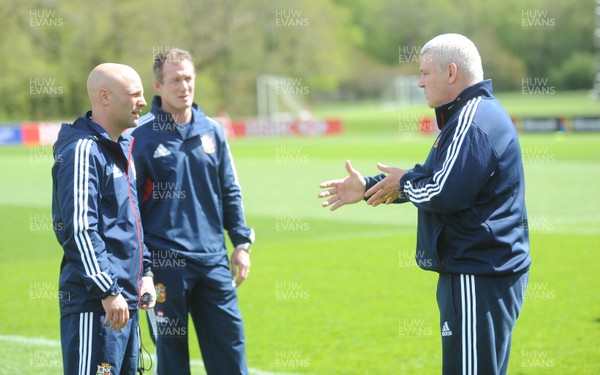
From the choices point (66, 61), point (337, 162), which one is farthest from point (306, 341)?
point (66, 61)

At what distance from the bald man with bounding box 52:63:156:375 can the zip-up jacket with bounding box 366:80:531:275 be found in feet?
5.61

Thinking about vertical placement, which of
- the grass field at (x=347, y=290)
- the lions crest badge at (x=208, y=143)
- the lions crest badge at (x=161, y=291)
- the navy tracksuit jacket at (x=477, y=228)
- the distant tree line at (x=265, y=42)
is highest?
the distant tree line at (x=265, y=42)

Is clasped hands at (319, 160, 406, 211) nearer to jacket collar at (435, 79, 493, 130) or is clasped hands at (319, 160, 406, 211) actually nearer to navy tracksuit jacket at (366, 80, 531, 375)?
navy tracksuit jacket at (366, 80, 531, 375)

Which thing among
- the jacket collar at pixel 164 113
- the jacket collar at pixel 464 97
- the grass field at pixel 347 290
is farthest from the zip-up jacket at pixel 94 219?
the grass field at pixel 347 290

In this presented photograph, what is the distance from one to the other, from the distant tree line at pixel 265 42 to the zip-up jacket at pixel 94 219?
36.2 meters

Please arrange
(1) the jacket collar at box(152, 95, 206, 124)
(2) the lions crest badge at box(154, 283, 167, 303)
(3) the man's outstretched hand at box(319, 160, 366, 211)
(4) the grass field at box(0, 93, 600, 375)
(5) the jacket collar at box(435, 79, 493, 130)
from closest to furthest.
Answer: (5) the jacket collar at box(435, 79, 493, 130), (3) the man's outstretched hand at box(319, 160, 366, 211), (2) the lions crest badge at box(154, 283, 167, 303), (1) the jacket collar at box(152, 95, 206, 124), (4) the grass field at box(0, 93, 600, 375)

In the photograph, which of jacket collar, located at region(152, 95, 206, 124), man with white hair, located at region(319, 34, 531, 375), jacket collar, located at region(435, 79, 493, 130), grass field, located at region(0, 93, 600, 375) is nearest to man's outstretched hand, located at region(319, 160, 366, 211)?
man with white hair, located at region(319, 34, 531, 375)

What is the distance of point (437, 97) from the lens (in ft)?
15.8

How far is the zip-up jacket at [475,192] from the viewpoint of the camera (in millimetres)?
4543

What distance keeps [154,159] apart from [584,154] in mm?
28644

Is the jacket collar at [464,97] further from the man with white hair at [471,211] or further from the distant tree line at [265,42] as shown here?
the distant tree line at [265,42]

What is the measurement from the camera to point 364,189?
17.0 feet

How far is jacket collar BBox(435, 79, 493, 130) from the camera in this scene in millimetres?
4730

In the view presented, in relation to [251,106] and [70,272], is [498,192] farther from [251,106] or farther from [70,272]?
[251,106]
